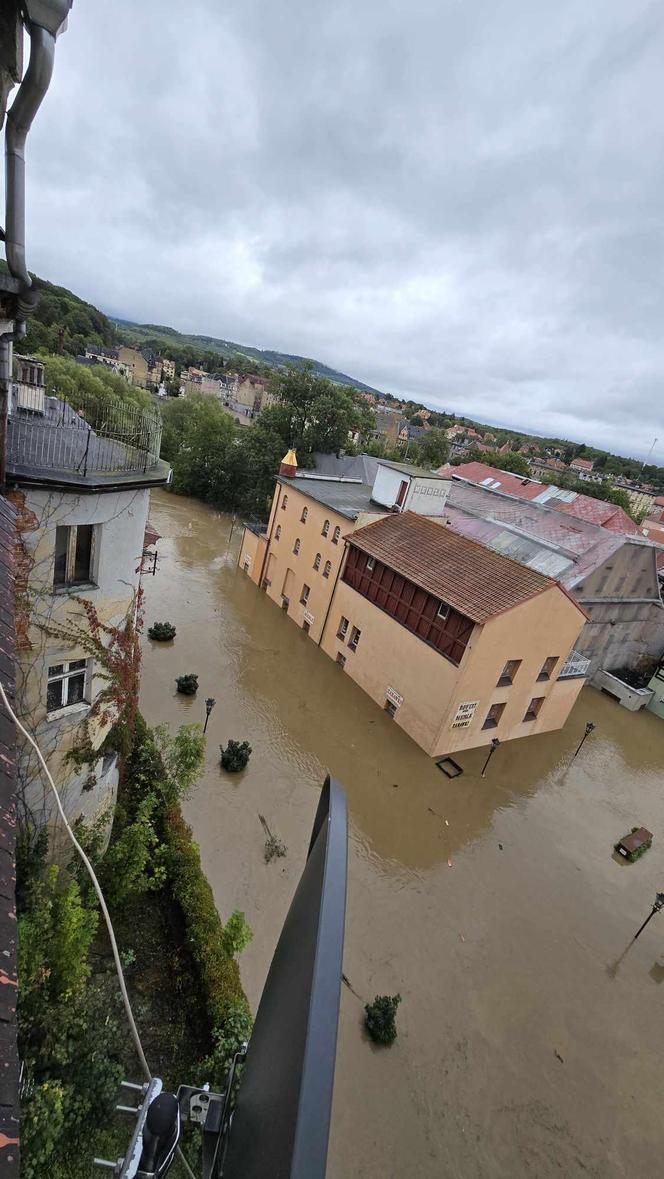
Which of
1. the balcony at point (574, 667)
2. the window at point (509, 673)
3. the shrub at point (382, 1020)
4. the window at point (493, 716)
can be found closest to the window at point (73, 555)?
the shrub at point (382, 1020)

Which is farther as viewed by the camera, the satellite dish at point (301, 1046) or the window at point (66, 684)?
the window at point (66, 684)

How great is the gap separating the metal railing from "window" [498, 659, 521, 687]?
47.3 feet

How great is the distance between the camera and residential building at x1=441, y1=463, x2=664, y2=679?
25.4 m

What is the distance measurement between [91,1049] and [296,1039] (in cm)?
627

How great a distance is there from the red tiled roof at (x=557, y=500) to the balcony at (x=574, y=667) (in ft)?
33.1

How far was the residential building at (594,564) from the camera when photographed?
83.3 ft

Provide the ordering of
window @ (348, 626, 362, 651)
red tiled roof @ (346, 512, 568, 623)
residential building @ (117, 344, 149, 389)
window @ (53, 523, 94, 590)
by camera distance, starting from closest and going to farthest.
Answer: window @ (53, 523, 94, 590) < red tiled roof @ (346, 512, 568, 623) < window @ (348, 626, 362, 651) < residential building @ (117, 344, 149, 389)

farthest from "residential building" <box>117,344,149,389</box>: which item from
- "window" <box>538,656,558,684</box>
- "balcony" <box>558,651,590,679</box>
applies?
"window" <box>538,656,558,684</box>

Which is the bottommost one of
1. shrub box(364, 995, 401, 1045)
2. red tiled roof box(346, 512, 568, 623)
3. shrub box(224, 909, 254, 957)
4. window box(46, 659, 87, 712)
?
shrub box(364, 995, 401, 1045)

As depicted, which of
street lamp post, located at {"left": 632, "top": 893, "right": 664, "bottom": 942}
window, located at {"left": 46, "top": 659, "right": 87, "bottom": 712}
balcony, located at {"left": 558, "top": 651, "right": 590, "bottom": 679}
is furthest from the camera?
balcony, located at {"left": 558, "top": 651, "right": 590, "bottom": 679}

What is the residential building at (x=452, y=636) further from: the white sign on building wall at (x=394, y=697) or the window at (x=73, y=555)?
the window at (x=73, y=555)

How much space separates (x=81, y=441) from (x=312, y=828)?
7.78 metres

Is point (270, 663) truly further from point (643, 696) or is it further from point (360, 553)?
point (643, 696)

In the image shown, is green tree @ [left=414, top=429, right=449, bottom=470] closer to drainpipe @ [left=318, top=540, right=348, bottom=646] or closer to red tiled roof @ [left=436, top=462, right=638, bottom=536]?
red tiled roof @ [left=436, top=462, right=638, bottom=536]
